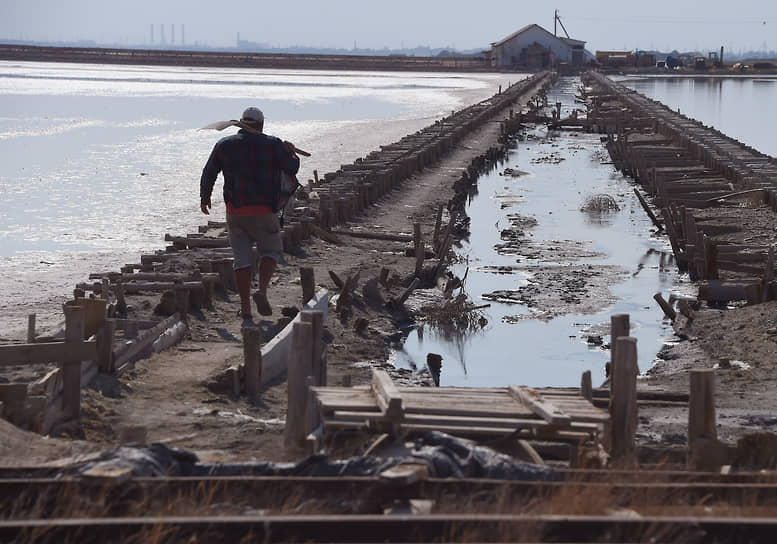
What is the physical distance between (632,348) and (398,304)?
6915 millimetres

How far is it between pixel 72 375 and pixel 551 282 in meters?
9.48

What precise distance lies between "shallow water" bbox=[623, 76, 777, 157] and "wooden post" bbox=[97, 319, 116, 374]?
34390 mm

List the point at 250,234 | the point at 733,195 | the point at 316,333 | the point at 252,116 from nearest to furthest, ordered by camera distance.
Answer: the point at 316,333
the point at 252,116
the point at 250,234
the point at 733,195

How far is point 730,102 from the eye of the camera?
71625 millimetres

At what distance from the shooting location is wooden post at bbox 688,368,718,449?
21.6 feet

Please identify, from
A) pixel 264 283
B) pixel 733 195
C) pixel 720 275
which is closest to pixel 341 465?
pixel 264 283

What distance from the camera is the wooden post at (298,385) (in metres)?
6.71

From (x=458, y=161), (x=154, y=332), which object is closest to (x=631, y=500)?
(x=154, y=332)

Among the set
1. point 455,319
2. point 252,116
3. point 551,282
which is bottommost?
point 455,319

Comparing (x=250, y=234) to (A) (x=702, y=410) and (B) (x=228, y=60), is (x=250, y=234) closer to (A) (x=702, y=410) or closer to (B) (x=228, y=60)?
(A) (x=702, y=410)

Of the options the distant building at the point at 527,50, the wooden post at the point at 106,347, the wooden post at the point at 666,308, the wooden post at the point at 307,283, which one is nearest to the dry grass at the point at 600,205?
the wooden post at the point at 666,308

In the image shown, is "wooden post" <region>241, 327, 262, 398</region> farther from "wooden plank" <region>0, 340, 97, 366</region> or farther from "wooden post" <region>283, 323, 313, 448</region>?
"wooden post" <region>283, 323, 313, 448</region>

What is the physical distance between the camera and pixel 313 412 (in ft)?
21.8

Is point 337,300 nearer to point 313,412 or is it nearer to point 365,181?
point 313,412
